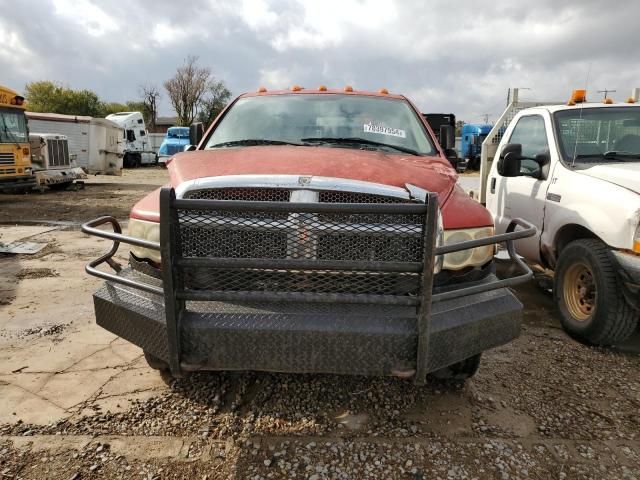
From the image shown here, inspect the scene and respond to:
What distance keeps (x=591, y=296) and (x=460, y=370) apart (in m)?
1.70

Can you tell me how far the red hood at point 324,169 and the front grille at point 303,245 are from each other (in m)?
0.38

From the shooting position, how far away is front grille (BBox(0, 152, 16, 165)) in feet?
44.4

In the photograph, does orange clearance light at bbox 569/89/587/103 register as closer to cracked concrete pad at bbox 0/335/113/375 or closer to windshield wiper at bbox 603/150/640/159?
windshield wiper at bbox 603/150/640/159

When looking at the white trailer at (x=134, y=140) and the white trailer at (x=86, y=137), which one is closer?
the white trailer at (x=86, y=137)

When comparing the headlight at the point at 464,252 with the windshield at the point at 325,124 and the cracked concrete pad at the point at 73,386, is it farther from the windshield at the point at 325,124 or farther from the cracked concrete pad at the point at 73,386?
the cracked concrete pad at the point at 73,386

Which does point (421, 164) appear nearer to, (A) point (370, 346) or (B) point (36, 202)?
(A) point (370, 346)

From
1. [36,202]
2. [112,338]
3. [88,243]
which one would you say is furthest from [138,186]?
[112,338]

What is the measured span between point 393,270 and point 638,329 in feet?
11.2

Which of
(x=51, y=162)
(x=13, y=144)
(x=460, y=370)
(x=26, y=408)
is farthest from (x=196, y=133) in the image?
(x=51, y=162)

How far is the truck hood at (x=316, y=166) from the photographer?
8.14 feet

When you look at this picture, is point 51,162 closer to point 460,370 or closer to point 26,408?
point 26,408

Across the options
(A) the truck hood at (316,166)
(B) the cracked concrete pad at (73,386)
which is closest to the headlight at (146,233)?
(A) the truck hood at (316,166)

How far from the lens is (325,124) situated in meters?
3.68

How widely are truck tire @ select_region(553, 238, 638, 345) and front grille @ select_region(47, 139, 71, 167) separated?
16.8 meters
